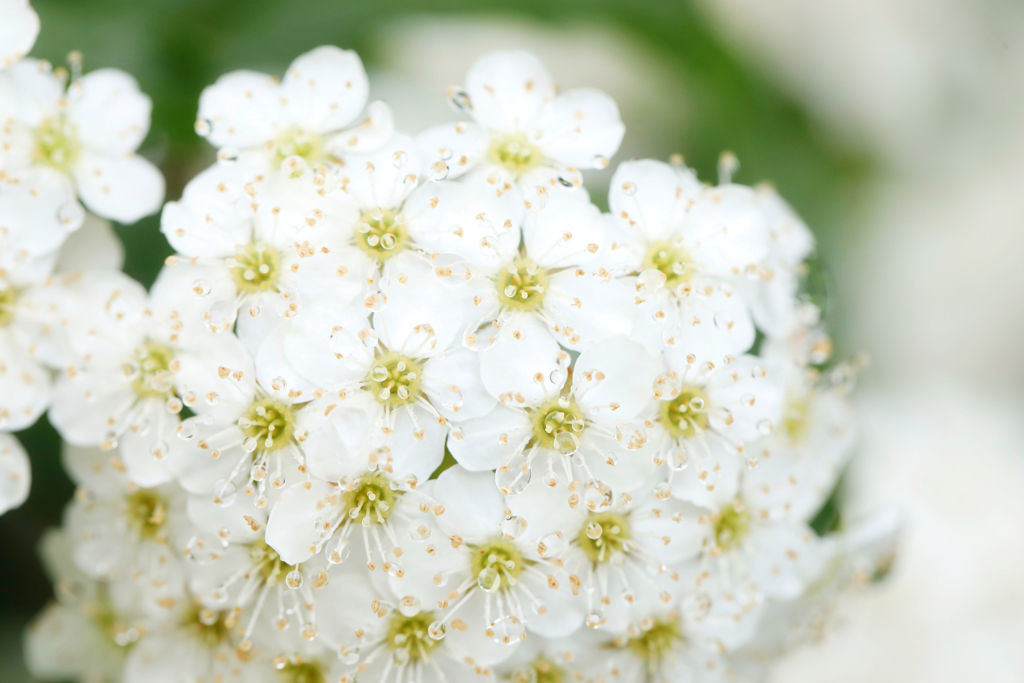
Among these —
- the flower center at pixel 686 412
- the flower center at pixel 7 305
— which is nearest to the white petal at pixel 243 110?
the flower center at pixel 7 305

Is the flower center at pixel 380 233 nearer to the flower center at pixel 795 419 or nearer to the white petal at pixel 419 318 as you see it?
the white petal at pixel 419 318

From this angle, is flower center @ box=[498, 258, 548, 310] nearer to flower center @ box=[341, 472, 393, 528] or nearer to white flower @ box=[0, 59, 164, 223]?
flower center @ box=[341, 472, 393, 528]

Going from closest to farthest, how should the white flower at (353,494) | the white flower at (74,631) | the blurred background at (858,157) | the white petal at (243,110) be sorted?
the white flower at (353,494) → the white petal at (243,110) → the white flower at (74,631) → the blurred background at (858,157)

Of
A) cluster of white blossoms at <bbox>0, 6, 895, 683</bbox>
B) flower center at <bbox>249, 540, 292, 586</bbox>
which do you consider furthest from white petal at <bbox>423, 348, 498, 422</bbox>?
flower center at <bbox>249, 540, 292, 586</bbox>

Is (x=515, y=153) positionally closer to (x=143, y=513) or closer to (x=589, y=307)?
(x=589, y=307)

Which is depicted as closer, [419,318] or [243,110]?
[419,318]

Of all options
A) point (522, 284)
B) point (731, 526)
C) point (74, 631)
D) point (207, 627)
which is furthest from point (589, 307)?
point (74, 631)
